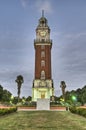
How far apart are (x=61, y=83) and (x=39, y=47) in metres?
34.4

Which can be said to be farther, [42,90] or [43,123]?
[42,90]

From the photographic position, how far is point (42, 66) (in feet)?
251

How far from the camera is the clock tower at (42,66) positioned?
238 feet

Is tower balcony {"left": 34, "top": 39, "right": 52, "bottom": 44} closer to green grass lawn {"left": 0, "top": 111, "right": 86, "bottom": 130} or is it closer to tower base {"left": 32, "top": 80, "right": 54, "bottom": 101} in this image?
tower base {"left": 32, "top": 80, "right": 54, "bottom": 101}

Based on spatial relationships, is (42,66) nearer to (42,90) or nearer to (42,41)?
(42,90)

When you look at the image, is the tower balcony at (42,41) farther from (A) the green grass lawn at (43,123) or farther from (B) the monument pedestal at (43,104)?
(A) the green grass lawn at (43,123)

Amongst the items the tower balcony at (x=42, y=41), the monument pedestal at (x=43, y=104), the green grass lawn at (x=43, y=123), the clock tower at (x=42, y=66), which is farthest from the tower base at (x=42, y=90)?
the green grass lawn at (x=43, y=123)

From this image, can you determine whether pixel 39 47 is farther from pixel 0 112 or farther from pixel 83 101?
pixel 0 112

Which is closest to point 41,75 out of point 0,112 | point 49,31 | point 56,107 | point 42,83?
point 42,83

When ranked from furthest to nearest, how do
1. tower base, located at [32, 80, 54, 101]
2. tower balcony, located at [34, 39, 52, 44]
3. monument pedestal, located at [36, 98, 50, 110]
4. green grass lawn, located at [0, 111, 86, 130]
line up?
tower balcony, located at [34, 39, 52, 44] < tower base, located at [32, 80, 54, 101] < monument pedestal, located at [36, 98, 50, 110] < green grass lawn, located at [0, 111, 86, 130]

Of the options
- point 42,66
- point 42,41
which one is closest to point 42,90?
point 42,66

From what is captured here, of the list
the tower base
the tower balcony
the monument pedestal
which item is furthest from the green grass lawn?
the tower balcony

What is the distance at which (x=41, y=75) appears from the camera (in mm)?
75188

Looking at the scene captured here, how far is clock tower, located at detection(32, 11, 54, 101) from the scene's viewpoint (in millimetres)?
72625
